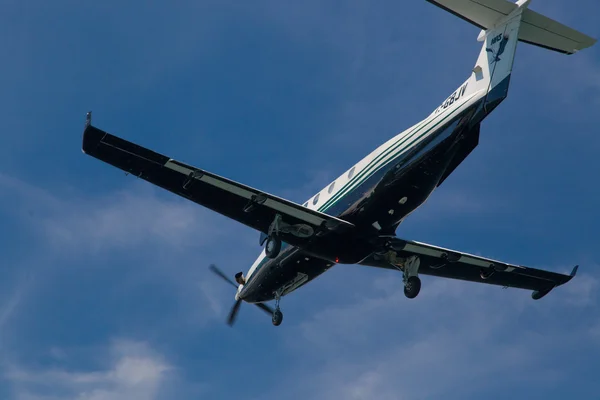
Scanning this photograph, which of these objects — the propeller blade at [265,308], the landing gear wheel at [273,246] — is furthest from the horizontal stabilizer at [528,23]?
the propeller blade at [265,308]

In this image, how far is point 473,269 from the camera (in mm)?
43125

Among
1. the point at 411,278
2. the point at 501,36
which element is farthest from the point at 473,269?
the point at 501,36

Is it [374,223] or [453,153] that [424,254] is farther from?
[453,153]

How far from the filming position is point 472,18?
3509 cm

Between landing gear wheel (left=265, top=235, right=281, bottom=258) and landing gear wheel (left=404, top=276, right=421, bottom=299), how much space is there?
21.7 ft

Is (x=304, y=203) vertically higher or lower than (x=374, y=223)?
higher

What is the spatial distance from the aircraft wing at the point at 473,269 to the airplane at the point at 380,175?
377 millimetres

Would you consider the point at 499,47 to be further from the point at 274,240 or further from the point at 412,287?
the point at 274,240

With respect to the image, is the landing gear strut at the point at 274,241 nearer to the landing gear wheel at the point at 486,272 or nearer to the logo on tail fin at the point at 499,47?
the logo on tail fin at the point at 499,47

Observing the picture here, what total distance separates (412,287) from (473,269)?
4.85 meters

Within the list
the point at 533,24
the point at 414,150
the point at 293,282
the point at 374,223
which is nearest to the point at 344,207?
the point at 374,223

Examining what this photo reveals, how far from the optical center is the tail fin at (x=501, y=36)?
3353cm

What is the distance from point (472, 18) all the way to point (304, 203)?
1130cm

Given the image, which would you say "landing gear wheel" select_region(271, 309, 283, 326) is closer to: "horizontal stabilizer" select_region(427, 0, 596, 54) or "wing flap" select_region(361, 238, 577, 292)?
"wing flap" select_region(361, 238, 577, 292)
